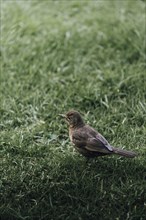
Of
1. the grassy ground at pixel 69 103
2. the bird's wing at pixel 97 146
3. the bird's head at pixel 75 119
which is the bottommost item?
the grassy ground at pixel 69 103

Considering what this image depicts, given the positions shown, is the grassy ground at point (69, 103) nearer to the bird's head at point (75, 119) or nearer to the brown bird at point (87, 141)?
the brown bird at point (87, 141)

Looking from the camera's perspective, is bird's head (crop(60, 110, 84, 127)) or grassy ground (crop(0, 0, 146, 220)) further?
bird's head (crop(60, 110, 84, 127))

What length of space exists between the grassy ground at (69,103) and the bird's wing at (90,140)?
209mm

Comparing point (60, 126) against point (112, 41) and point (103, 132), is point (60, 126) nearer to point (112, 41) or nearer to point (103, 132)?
point (103, 132)

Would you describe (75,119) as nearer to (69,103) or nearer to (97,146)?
(97,146)

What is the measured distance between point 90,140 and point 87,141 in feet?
0.10

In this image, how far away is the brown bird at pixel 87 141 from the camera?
5.48 metres

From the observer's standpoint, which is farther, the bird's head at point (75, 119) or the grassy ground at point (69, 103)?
the bird's head at point (75, 119)

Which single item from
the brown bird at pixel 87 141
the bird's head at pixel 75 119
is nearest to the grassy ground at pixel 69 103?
the brown bird at pixel 87 141

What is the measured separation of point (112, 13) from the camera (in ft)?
29.7

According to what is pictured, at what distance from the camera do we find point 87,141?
5.60m

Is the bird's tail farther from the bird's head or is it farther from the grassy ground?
the bird's head

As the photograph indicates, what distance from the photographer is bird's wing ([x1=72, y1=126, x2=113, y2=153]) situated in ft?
18.1

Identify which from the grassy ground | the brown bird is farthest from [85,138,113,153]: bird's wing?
the grassy ground
